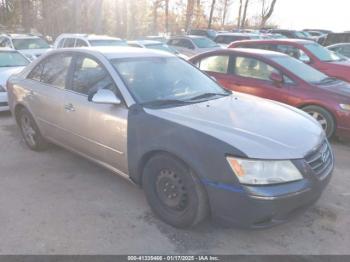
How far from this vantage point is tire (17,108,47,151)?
4.98 m

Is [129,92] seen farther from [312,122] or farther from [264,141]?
[312,122]

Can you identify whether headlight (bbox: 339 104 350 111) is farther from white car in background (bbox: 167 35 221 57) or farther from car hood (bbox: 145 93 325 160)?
white car in background (bbox: 167 35 221 57)

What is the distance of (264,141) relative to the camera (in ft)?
9.39

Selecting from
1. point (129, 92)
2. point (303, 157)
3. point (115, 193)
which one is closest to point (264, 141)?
point (303, 157)

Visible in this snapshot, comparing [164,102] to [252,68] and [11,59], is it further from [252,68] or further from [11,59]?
[11,59]

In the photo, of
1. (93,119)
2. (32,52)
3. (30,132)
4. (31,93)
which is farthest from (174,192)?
(32,52)

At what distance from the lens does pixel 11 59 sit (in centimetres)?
870

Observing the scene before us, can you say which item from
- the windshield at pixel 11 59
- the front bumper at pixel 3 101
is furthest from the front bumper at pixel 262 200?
the windshield at pixel 11 59

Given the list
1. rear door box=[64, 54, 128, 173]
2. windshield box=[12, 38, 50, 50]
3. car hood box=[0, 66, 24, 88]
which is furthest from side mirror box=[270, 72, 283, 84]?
windshield box=[12, 38, 50, 50]

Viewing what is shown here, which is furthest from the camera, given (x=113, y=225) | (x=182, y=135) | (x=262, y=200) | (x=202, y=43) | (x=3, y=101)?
(x=202, y=43)

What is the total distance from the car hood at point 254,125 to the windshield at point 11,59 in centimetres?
647

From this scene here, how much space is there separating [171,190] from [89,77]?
66.4 inches

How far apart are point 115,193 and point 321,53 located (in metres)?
7.09

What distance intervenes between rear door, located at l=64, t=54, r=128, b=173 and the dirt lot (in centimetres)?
40
